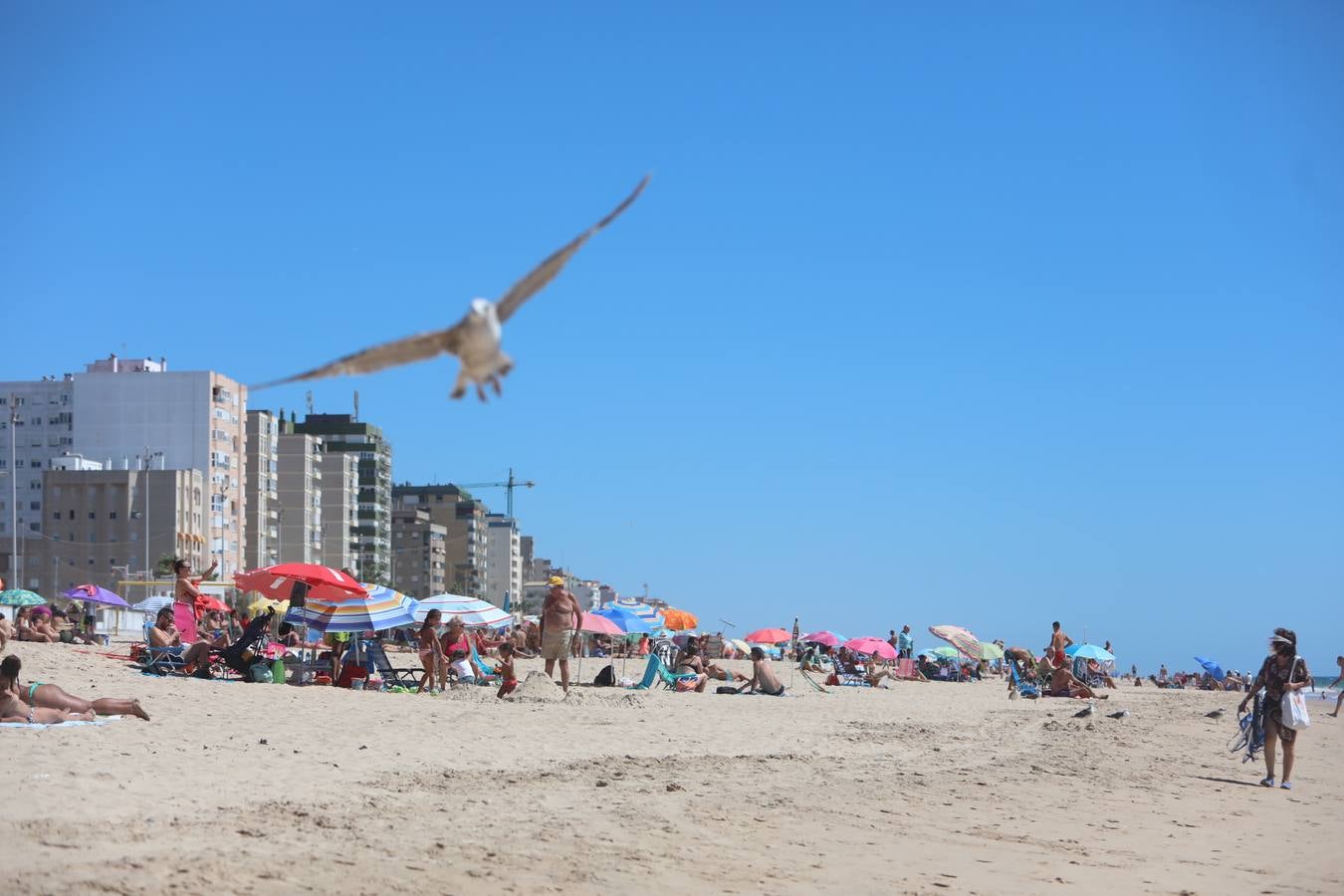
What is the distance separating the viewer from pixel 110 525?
89.8 meters

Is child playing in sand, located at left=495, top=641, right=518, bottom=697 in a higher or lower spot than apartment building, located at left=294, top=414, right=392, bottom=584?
lower

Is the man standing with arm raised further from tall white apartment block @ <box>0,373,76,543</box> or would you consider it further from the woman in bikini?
tall white apartment block @ <box>0,373,76,543</box>

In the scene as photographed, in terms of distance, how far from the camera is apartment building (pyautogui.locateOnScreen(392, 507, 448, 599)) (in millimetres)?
152875

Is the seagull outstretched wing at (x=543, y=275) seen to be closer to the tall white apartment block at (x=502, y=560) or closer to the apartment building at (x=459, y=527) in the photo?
the apartment building at (x=459, y=527)

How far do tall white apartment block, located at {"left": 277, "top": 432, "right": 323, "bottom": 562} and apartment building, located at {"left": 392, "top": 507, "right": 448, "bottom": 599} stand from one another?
32534 millimetres

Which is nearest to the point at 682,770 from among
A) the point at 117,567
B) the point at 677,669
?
the point at 677,669

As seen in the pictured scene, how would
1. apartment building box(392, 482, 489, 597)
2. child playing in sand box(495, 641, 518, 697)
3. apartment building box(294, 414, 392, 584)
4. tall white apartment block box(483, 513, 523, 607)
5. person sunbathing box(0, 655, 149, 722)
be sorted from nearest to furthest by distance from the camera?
person sunbathing box(0, 655, 149, 722) < child playing in sand box(495, 641, 518, 697) < apartment building box(294, 414, 392, 584) < apartment building box(392, 482, 489, 597) < tall white apartment block box(483, 513, 523, 607)

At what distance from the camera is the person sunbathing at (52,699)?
11.5m

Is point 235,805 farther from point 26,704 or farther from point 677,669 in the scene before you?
point 677,669

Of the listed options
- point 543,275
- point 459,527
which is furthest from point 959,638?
point 459,527

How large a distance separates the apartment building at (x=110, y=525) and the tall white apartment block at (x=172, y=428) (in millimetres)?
2867

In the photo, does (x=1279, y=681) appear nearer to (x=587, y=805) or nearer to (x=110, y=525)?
(x=587, y=805)

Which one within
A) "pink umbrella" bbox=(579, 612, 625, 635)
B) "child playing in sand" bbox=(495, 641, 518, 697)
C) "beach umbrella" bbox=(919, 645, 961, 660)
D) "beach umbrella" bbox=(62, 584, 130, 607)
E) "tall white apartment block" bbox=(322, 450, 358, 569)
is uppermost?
"tall white apartment block" bbox=(322, 450, 358, 569)

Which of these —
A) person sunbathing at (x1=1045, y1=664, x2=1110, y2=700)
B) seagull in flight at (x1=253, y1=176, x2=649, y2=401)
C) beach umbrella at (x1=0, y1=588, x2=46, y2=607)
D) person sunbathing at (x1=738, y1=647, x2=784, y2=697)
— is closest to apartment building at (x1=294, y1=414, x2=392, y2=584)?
beach umbrella at (x1=0, y1=588, x2=46, y2=607)
